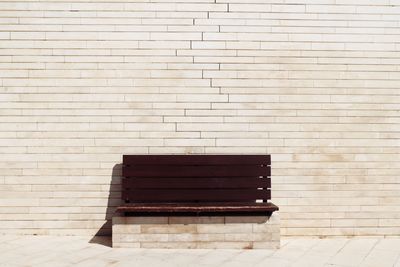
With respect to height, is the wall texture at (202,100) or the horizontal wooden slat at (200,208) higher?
the wall texture at (202,100)

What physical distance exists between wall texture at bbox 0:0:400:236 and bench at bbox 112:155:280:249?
0.33 meters

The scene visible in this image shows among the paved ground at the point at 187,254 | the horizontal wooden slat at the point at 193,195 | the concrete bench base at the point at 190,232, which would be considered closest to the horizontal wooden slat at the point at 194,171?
the horizontal wooden slat at the point at 193,195

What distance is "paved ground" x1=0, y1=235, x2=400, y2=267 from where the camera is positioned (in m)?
4.52

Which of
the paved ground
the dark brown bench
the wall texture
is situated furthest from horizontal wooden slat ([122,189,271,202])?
the paved ground

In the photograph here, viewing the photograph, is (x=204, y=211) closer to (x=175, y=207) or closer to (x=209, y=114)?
(x=175, y=207)

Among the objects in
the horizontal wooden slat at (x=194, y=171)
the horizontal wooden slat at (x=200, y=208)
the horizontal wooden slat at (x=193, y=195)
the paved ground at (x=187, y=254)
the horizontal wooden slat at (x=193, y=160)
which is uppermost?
the horizontal wooden slat at (x=193, y=160)

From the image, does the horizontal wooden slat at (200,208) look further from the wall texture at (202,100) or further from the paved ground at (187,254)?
the wall texture at (202,100)

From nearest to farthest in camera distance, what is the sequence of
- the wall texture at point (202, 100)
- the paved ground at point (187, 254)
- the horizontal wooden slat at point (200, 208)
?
the paved ground at point (187, 254) → the horizontal wooden slat at point (200, 208) → the wall texture at point (202, 100)

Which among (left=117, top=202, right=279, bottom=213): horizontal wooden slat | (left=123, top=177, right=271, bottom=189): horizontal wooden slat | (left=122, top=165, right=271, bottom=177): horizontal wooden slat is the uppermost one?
(left=122, top=165, right=271, bottom=177): horizontal wooden slat

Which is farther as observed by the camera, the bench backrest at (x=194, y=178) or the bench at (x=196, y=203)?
the bench backrest at (x=194, y=178)

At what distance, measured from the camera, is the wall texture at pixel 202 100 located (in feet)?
18.8

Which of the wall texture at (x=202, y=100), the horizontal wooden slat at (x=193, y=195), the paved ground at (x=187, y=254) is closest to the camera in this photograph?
the paved ground at (x=187, y=254)

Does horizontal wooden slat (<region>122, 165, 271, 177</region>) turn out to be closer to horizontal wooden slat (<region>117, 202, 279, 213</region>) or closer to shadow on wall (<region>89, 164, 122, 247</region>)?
shadow on wall (<region>89, 164, 122, 247</region>)

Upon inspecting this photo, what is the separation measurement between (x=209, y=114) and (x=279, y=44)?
145cm
